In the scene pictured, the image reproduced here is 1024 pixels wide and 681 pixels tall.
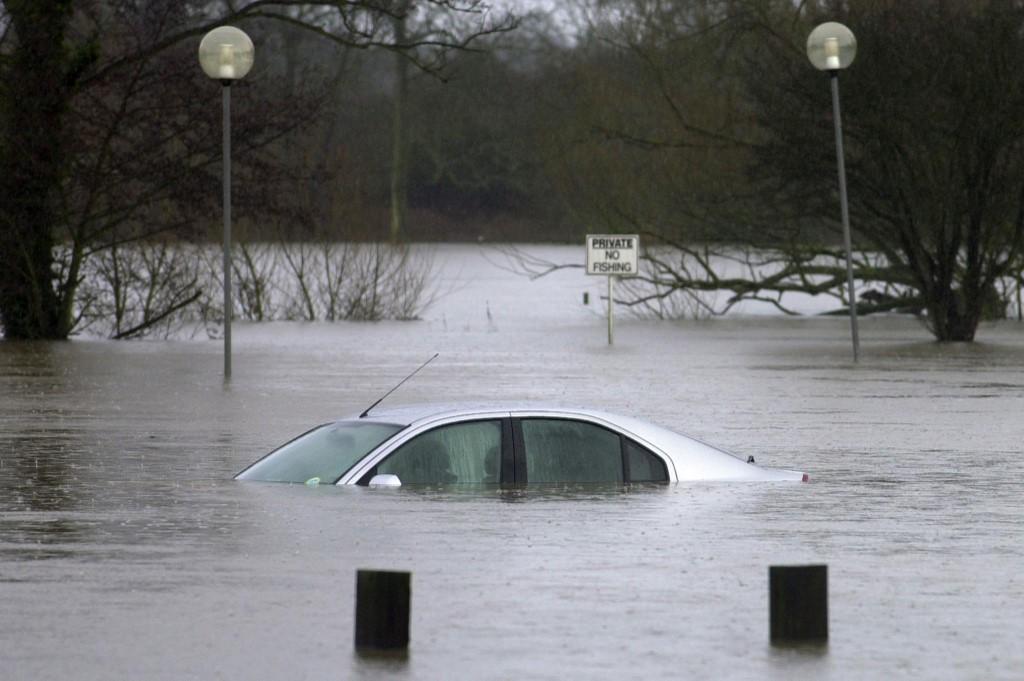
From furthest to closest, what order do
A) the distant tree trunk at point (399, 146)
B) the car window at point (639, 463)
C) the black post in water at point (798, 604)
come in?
the distant tree trunk at point (399, 146) < the car window at point (639, 463) < the black post in water at point (798, 604)

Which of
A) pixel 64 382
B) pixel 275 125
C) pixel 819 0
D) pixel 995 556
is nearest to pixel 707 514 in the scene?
pixel 995 556

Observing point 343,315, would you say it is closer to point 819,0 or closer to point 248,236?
point 248,236

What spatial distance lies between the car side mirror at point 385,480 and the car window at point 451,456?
4 cm

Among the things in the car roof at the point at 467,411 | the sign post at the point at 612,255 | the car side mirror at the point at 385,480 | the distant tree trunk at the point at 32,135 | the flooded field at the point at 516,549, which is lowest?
the flooded field at the point at 516,549

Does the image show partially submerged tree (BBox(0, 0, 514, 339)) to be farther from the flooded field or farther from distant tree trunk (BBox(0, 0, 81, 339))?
the flooded field

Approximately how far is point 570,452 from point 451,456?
72cm

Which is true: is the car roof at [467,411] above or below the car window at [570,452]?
above

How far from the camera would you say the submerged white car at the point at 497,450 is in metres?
12.4

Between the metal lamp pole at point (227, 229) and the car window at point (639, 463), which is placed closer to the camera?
the car window at point (639, 463)

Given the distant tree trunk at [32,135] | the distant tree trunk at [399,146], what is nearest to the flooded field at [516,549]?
the distant tree trunk at [32,135]

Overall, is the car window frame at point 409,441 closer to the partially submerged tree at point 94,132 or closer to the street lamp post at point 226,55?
the street lamp post at point 226,55

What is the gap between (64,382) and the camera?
26.5 metres

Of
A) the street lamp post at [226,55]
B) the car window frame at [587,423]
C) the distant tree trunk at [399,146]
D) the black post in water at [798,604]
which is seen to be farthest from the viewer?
the distant tree trunk at [399,146]

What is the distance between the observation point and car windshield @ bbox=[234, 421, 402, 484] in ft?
41.5
